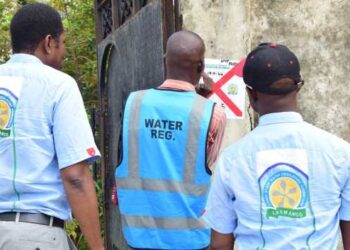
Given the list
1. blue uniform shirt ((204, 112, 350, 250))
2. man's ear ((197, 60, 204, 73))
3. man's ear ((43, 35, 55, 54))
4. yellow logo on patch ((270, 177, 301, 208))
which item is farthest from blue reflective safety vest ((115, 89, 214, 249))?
yellow logo on patch ((270, 177, 301, 208))

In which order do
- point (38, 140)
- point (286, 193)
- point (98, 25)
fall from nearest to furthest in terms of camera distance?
1. point (286, 193)
2. point (38, 140)
3. point (98, 25)

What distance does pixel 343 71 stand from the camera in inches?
158

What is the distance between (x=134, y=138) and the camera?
2691mm

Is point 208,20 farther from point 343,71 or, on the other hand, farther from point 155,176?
point 155,176

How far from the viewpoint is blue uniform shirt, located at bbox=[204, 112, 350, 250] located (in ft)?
6.50

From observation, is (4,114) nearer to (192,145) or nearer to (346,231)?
(192,145)

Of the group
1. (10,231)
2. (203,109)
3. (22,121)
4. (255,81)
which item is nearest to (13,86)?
(22,121)

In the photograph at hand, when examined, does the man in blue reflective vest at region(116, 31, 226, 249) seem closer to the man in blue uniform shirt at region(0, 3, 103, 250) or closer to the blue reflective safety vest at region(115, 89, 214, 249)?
the blue reflective safety vest at region(115, 89, 214, 249)

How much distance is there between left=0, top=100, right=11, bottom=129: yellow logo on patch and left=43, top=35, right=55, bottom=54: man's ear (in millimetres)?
298

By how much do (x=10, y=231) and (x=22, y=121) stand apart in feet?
1.44

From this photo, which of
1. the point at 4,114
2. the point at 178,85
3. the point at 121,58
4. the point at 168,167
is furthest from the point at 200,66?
the point at 121,58

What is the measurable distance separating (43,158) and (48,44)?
1.64ft

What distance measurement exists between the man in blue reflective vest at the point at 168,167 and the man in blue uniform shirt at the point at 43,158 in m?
0.26

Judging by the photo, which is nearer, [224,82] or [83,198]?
[83,198]
